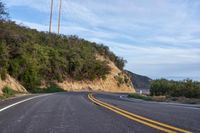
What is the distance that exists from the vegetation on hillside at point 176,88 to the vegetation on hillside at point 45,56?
1602cm

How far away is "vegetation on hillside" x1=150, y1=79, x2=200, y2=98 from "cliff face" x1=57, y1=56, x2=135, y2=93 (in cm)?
1945

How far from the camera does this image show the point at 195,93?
149 feet

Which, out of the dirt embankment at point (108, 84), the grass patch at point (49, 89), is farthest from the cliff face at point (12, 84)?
the dirt embankment at point (108, 84)

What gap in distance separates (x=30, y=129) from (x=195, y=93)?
36954 millimetres

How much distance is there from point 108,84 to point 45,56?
23.5 metres

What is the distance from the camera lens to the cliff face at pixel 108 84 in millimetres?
72831

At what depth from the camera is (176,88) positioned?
163 ft

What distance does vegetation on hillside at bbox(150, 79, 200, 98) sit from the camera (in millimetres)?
46250

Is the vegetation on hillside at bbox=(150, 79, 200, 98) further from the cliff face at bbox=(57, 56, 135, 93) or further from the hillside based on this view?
the cliff face at bbox=(57, 56, 135, 93)

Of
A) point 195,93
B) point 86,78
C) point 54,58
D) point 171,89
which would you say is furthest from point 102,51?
point 195,93

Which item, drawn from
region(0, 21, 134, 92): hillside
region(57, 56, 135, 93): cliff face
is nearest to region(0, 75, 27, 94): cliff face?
region(0, 21, 134, 92): hillside

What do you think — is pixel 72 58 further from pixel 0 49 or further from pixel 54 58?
pixel 0 49

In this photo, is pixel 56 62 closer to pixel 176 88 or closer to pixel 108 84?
pixel 108 84

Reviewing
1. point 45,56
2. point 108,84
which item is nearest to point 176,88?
point 45,56
